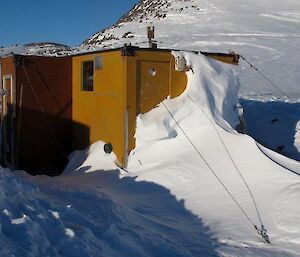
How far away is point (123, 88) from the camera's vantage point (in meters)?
10.3

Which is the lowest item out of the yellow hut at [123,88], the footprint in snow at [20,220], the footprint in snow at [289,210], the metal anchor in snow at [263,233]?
the metal anchor in snow at [263,233]

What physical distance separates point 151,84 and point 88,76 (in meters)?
1.96

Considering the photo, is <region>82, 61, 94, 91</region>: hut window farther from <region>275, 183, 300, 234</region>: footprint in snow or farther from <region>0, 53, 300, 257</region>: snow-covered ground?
<region>275, 183, 300, 234</region>: footprint in snow

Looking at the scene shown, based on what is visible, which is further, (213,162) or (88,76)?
(88,76)

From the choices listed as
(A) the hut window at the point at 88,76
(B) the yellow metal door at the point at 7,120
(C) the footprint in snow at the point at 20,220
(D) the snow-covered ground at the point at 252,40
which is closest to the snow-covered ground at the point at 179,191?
(C) the footprint in snow at the point at 20,220

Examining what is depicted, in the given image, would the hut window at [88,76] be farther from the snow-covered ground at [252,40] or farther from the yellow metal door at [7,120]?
the snow-covered ground at [252,40]

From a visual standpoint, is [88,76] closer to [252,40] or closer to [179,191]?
[179,191]

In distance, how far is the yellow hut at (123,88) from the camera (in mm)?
10304

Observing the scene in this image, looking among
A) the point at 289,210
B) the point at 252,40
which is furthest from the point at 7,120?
the point at 252,40

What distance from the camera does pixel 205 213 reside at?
739cm

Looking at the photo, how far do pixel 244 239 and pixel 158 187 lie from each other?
2.76 m

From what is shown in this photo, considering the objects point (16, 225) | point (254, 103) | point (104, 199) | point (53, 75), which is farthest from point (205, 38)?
point (16, 225)

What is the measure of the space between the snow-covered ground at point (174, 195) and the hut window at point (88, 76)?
1.44m

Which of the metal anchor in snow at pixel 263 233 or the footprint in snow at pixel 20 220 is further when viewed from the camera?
the metal anchor in snow at pixel 263 233
